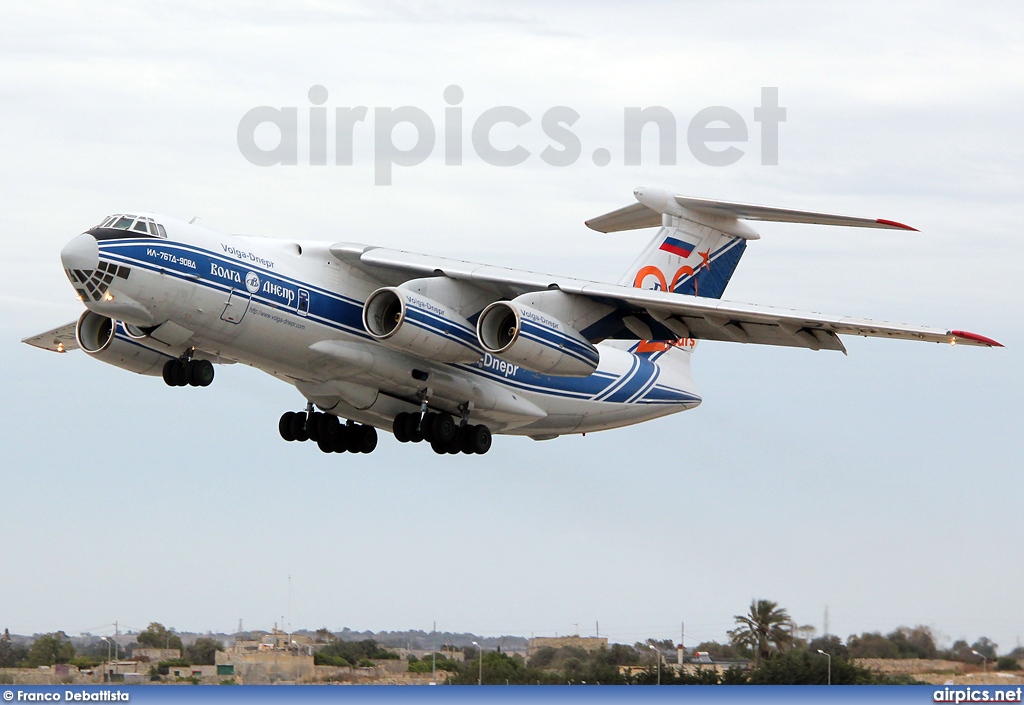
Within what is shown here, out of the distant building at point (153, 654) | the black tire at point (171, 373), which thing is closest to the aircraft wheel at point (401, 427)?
the black tire at point (171, 373)

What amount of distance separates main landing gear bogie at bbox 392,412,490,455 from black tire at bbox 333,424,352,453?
775mm

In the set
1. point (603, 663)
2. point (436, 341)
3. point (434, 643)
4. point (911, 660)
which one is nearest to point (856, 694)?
point (911, 660)

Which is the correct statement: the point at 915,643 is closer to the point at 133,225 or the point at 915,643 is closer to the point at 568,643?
the point at 568,643

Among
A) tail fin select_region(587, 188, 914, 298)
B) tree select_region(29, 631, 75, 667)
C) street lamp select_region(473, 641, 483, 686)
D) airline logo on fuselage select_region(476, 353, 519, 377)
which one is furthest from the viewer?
tree select_region(29, 631, 75, 667)

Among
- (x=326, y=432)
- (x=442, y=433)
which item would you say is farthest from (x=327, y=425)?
(x=442, y=433)

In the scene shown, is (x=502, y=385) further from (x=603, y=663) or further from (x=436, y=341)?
(x=603, y=663)

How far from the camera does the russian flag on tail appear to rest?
15952mm

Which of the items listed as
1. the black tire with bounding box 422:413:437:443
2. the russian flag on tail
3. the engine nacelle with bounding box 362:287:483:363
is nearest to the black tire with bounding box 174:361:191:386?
the engine nacelle with bounding box 362:287:483:363

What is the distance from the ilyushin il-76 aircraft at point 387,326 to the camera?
12.3 metres

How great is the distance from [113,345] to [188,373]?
135cm

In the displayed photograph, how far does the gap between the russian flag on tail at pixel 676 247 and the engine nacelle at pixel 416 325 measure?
11.0 ft

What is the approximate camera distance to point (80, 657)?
20.8 meters

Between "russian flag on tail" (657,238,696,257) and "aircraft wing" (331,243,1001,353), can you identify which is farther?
"russian flag on tail" (657,238,696,257)

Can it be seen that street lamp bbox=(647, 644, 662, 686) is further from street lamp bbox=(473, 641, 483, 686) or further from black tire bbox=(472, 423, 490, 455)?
black tire bbox=(472, 423, 490, 455)
